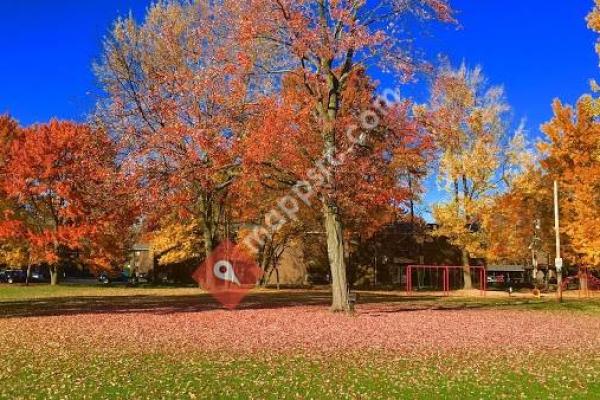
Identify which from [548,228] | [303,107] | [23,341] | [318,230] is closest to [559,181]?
[548,228]

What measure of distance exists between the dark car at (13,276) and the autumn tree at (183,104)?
33.1 m

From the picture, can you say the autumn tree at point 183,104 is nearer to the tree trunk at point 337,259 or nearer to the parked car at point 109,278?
the tree trunk at point 337,259

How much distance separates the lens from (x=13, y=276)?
60094 mm

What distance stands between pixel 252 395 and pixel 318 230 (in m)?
34.6

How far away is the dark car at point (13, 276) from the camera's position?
59.2 m

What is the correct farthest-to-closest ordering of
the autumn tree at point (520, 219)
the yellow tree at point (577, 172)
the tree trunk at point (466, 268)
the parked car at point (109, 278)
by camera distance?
1. the parked car at point (109, 278)
2. the tree trunk at point (466, 268)
3. the autumn tree at point (520, 219)
4. the yellow tree at point (577, 172)

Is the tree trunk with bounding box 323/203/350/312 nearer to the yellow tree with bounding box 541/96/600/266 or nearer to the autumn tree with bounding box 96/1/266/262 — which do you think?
the autumn tree with bounding box 96/1/266/262

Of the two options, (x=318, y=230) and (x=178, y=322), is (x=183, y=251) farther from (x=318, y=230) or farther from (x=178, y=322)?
(x=178, y=322)

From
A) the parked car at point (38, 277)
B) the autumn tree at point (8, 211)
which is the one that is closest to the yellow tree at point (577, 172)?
the autumn tree at point (8, 211)

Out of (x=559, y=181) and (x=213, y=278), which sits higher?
(x=559, y=181)

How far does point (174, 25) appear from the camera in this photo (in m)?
34.0

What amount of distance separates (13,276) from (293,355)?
5487cm

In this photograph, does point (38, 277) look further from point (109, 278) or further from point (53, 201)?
point (53, 201)

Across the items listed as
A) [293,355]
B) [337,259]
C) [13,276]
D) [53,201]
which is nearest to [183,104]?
[337,259]
